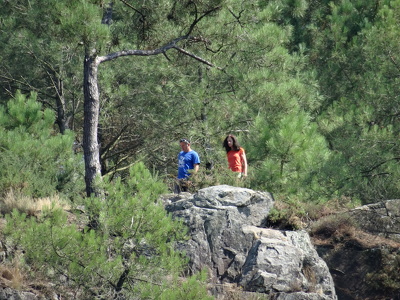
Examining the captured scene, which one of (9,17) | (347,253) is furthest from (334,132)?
(9,17)

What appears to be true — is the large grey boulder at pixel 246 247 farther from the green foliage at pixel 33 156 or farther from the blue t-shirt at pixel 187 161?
the green foliage at pixel 33 156

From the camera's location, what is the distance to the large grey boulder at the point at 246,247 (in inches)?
381

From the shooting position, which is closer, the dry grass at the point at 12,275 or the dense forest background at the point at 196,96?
the dry grass at the point at 12,275

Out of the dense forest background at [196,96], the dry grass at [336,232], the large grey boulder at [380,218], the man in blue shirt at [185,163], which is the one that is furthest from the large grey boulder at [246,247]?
the large grey boulder at [380,218]

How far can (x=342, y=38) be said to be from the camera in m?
19.3

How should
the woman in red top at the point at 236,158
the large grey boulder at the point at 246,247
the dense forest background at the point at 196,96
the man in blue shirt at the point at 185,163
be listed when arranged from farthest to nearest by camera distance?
the woman in red top at the point at 236,158, the man in blue shirt at the point at 185,163, the dense forest background at the point at 196,96, the large grey boulder at the point at 246,247

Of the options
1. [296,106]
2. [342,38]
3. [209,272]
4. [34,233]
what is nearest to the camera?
[34,233]

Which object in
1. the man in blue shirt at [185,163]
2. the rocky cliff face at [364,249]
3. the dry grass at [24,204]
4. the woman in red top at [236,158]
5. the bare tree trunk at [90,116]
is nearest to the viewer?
the dry grass at [24,204]

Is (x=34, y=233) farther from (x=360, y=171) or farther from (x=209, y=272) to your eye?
(x=360, y=171)

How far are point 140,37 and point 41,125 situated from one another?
2757mm

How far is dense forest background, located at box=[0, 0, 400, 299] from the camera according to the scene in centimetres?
1096

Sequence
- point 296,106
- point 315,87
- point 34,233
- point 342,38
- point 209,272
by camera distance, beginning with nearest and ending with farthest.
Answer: point 34,233 → point 209,272 → point 296,106 → point 315,87 → point 342,38

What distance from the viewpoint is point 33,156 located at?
40.1 ft

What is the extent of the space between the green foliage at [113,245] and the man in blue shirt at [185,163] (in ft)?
8.74
